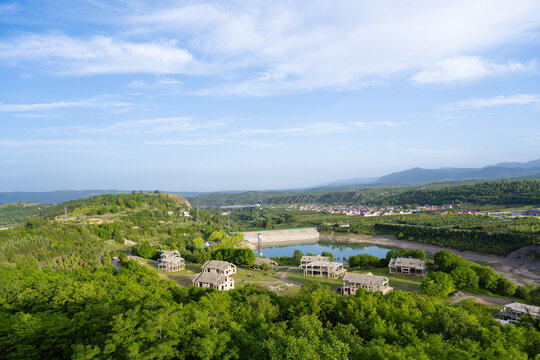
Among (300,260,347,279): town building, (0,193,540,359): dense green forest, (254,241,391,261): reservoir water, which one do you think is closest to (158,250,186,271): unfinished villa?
(0,193,540,359): dense green forest

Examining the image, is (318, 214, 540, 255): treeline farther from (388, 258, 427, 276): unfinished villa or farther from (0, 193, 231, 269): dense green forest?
(0, 193, 231, 269): dense green forest

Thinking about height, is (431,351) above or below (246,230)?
above

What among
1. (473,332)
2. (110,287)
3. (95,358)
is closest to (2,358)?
(95,358)

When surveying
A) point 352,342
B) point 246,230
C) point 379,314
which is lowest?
point 246,230

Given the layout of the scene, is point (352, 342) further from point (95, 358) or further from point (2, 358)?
point (2, 358)

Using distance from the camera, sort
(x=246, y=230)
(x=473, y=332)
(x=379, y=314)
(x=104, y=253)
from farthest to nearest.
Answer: (x=246, y=230), (x=104, y=253), (x=379, y=314), (x=473, y=332)

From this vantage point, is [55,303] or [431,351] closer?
[431,351]

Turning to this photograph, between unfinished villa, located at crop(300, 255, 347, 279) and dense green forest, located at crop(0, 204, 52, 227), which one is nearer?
unfinished villa, located at crop(300, 255, 347, 279)
